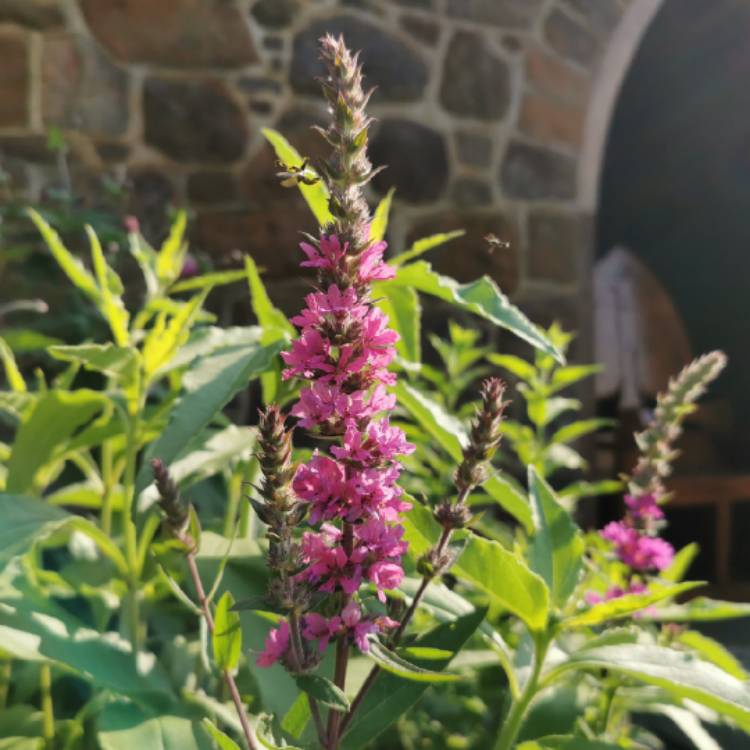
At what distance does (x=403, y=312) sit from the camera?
2.60ft

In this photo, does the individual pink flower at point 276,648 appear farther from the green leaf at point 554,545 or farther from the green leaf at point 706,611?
the green leaf at point 706,611

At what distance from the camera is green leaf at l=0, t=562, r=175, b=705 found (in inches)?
23.4

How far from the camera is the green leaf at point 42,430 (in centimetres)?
75

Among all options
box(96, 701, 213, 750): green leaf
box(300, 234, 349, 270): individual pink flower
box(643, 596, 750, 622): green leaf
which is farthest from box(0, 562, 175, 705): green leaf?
box(643, 596, 750, 622): green leaf

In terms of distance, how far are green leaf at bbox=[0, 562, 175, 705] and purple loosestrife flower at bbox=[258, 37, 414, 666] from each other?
261 mm

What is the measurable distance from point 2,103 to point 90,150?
9.9 inches

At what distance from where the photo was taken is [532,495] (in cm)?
71

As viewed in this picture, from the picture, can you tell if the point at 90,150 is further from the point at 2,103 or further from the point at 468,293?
the point at 468,293

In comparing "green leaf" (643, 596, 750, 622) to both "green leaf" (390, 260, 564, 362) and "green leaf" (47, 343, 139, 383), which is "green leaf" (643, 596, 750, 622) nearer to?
"green leaf" (390, 260, 564, 362)

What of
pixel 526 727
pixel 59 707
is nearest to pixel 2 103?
pixel 59 707

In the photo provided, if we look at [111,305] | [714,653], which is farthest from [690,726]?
[111,305]

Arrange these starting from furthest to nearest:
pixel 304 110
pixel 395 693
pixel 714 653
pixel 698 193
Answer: pixel 698 193 → pixel 304 110 → pixel 714 653 → pixel 395 693

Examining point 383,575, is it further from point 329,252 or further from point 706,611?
point 706,611

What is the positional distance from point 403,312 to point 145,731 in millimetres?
433
